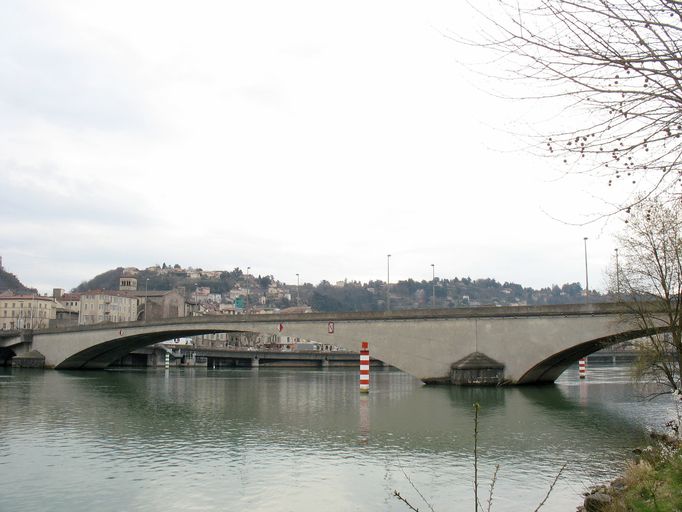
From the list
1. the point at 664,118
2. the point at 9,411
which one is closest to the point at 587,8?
the point at 664,118

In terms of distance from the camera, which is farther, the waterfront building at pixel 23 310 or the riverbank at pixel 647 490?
the waterfront building at pixel 23 310

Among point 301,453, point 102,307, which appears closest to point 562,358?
point 301,453

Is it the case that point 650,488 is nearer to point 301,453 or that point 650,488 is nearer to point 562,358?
point 301,453

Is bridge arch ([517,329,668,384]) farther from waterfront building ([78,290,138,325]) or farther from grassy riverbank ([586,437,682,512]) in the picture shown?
waterfront building ([78,290,138,325])

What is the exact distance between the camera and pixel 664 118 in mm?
6664

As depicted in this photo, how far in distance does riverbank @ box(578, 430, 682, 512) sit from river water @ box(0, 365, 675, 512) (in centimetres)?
147

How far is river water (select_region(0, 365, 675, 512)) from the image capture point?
12352mm

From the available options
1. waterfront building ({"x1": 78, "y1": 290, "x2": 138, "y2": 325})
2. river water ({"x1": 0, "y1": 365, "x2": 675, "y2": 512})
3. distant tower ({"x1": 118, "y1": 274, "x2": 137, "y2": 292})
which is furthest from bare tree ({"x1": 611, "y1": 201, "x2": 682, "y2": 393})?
distant tower ({"x1": 118, "y1": 274, "x2": 137, "y2": 292})

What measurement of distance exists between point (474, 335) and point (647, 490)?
3386cm

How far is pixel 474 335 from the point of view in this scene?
4303 cm

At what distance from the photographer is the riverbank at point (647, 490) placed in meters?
8.73

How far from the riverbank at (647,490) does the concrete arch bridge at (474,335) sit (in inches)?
913

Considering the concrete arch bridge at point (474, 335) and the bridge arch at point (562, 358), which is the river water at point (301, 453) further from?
the concrete arch bridge at point (474, 335)

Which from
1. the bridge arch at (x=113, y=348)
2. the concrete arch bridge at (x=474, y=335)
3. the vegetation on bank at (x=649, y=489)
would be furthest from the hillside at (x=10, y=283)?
the vegetation on bank at (x=649, y=489)
